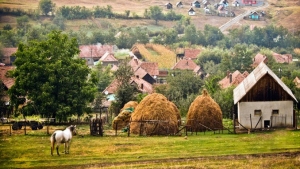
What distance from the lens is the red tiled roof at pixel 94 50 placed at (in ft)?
470

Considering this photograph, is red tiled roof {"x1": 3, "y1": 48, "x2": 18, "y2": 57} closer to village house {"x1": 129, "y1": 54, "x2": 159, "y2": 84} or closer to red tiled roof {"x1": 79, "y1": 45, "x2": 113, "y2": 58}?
red tiled roof {"x1": 79, "y1": 45, "x2": 113, "y2": 58}

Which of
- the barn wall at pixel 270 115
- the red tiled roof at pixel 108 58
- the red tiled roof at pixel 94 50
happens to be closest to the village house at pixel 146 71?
the red tiled roof at pixel 108 58

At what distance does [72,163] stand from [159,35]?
127007 millimetres

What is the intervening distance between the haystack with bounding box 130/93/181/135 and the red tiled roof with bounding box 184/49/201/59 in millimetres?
91493

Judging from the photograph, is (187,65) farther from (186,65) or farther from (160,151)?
(160,151)

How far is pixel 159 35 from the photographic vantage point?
16062cm

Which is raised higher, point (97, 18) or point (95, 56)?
point (97, 18)

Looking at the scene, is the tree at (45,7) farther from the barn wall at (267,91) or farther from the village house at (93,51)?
the barn wall at (267,91)

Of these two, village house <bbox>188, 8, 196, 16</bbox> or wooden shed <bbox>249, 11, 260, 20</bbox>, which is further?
village house <bbox>188, 8, 196, 16</bbox>

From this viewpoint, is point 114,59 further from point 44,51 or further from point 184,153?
point 184,153

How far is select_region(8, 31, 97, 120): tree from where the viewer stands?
182 ft

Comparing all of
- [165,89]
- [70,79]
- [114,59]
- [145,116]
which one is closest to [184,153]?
[145,116]

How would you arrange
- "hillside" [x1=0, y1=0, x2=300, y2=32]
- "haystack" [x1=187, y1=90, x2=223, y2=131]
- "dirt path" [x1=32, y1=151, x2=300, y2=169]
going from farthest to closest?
"hillside" [x1=0, y1=0, x2=300, y2=32] < "haystack" [x1=187, y1=90, x2=223, y2=131] < "dirt path" [x1=32, y1=151, x2=300, y2=169]

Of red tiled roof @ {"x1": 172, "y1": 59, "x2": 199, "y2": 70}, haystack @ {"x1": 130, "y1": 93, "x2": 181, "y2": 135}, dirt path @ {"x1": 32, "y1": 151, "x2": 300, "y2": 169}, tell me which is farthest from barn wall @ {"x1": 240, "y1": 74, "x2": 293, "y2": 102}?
red tiled roof @ {"x1": 172, "y1": 59, "x2": 199, "y2": 70}
